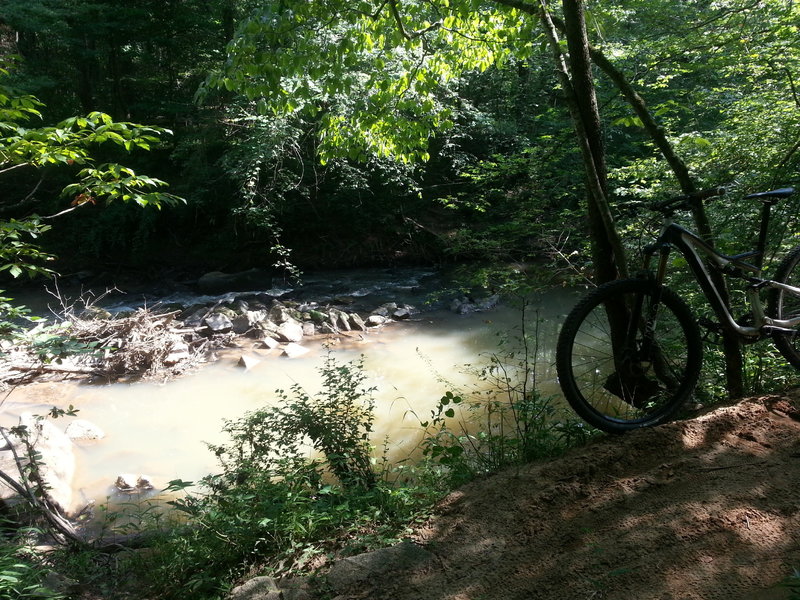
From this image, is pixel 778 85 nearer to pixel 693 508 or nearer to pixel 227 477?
pixel 693 508

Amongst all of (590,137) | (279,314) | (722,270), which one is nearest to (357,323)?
(279,314)

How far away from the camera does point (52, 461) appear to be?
5.72 metres

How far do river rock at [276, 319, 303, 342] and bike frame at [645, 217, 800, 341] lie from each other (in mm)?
8522

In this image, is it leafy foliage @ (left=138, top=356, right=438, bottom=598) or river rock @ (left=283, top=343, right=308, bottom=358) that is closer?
leafy foliage @ (left=138, top=356, right=438, bottom=598)

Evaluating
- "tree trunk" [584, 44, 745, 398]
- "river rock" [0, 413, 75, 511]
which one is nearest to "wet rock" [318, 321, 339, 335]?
"river rock" [0, 413, 75, 511]

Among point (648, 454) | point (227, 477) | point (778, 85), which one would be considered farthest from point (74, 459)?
point (778, 85)

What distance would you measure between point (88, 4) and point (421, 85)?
16.0m

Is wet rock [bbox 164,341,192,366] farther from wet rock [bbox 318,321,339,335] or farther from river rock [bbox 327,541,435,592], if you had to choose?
river rock [bbox 327,541,435,592]

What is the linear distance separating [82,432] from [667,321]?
7117mm

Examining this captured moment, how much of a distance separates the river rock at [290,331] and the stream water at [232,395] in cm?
55

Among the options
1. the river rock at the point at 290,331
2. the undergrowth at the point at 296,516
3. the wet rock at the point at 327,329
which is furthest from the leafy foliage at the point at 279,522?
the wet rock at the point at 327,329

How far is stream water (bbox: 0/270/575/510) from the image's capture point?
20.5ft

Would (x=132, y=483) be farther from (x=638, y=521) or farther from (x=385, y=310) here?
(x=385, y=310)

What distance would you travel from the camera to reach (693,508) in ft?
6.56
